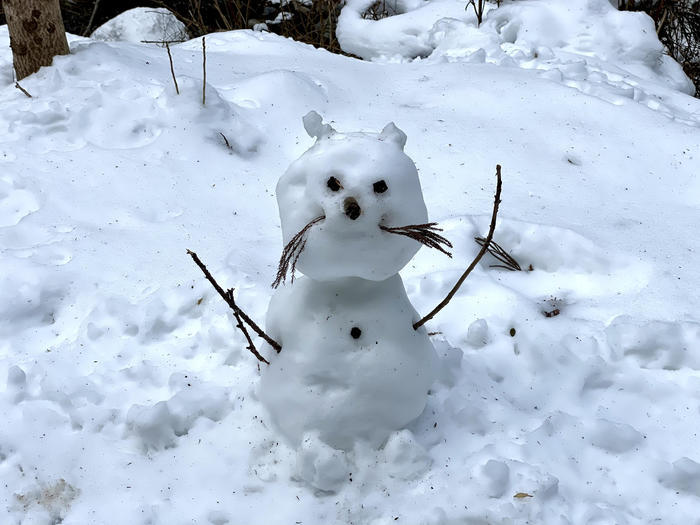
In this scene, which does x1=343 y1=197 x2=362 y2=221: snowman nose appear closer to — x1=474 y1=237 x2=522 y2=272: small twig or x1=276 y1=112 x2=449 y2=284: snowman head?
x1=276 y1=112 x2=449 y2=284: snowman head

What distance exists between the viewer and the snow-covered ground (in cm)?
187

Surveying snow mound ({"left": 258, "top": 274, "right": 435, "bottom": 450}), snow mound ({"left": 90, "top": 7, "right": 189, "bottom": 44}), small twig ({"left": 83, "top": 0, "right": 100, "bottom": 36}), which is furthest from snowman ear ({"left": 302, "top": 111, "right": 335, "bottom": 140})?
small twig ({"left": 83, "top": 0, "right": 100, "bottom": 36})

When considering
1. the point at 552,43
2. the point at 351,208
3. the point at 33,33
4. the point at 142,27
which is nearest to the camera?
the point at 351,208

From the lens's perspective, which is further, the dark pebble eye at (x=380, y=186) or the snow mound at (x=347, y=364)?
the snow mound at (x=347, y=364)

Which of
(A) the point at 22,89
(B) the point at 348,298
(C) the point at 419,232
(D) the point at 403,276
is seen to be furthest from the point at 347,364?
(A) the point at 22,89

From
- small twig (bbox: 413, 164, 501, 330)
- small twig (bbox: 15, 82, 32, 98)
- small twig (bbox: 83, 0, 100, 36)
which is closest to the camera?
small twig (bbox: 413, 164, 501, 330)

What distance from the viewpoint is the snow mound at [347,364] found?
5.94ft

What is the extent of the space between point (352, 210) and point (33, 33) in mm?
3072

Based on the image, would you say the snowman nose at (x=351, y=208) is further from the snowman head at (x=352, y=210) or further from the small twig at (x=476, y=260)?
the small twig at (x=476, y=260)

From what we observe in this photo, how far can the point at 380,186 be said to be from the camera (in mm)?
1638

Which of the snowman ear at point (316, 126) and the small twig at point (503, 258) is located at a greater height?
the snowman ear at point (316, 126)

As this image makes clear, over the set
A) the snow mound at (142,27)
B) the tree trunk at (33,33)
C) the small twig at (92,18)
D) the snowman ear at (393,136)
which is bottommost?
the small twig at (92,18)

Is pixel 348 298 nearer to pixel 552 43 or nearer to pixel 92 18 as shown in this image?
pixel 552 43

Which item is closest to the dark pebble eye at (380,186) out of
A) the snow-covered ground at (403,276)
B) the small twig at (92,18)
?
the snow-covered ground at (403,276)
